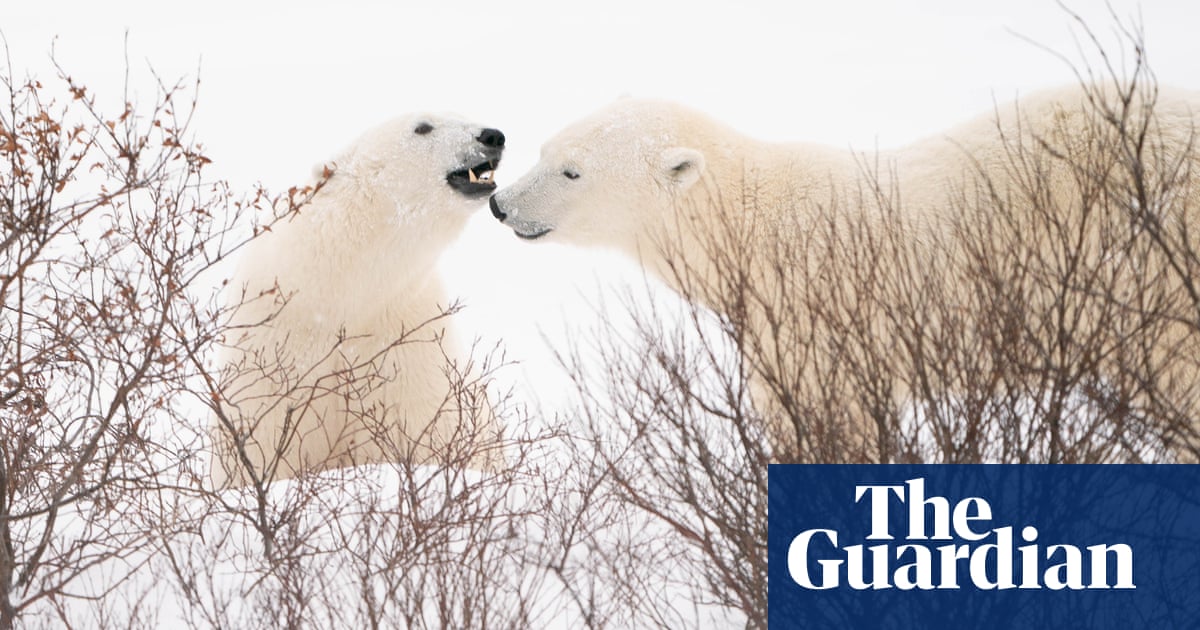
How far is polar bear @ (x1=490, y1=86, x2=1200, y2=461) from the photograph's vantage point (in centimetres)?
454

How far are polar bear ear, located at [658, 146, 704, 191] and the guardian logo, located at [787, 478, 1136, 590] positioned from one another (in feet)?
7.04

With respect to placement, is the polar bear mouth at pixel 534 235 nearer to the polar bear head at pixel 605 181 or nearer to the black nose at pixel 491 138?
the polar bear head at pixel 605 181

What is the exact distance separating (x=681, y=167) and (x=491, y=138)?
0.80m

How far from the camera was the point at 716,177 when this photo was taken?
5.09m

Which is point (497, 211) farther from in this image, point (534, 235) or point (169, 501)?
point (169, 501)

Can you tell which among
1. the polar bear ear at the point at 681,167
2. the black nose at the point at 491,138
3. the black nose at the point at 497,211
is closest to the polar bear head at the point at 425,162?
the black nose at the point at 491,138

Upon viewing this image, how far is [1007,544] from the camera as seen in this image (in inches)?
118

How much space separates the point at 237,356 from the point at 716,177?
1.90 metres

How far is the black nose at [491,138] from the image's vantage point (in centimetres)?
539

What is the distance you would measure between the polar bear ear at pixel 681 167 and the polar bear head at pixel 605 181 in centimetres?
2

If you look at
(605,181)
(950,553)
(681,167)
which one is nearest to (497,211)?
(605,181)

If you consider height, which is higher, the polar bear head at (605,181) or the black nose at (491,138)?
the black nose at (491,138)

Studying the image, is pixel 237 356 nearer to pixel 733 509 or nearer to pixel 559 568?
pixel 559 568

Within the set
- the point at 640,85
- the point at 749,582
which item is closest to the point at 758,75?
the point at 640,85
